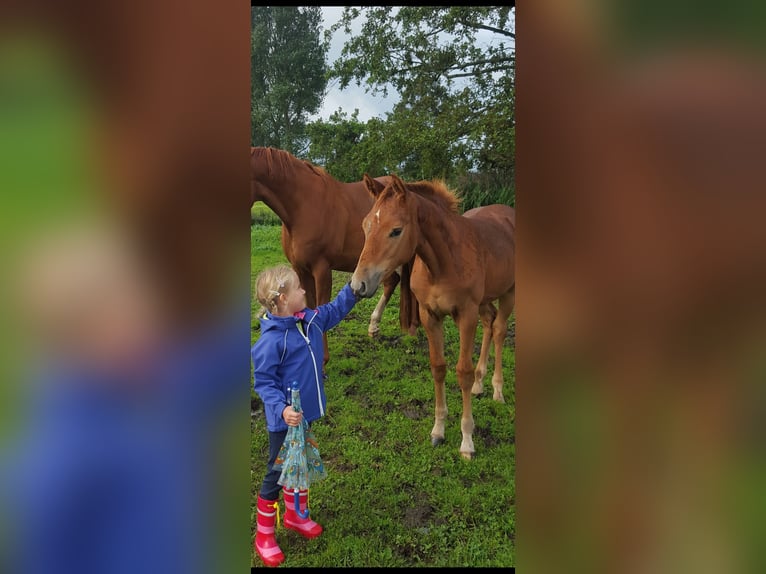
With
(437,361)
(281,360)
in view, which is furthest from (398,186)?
(437,361)

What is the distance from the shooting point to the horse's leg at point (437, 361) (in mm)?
3223

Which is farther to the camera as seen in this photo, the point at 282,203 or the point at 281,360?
the point at 282,203

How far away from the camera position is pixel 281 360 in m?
2.06

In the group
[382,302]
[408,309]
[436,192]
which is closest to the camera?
[436,192]

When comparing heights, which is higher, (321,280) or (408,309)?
(321,280)

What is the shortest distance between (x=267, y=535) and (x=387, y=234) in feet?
5.45

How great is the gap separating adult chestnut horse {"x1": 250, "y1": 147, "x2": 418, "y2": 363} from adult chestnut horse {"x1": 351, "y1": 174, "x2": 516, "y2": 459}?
32.8 inches

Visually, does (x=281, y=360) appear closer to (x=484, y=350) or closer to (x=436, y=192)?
(x=436, y=192)
